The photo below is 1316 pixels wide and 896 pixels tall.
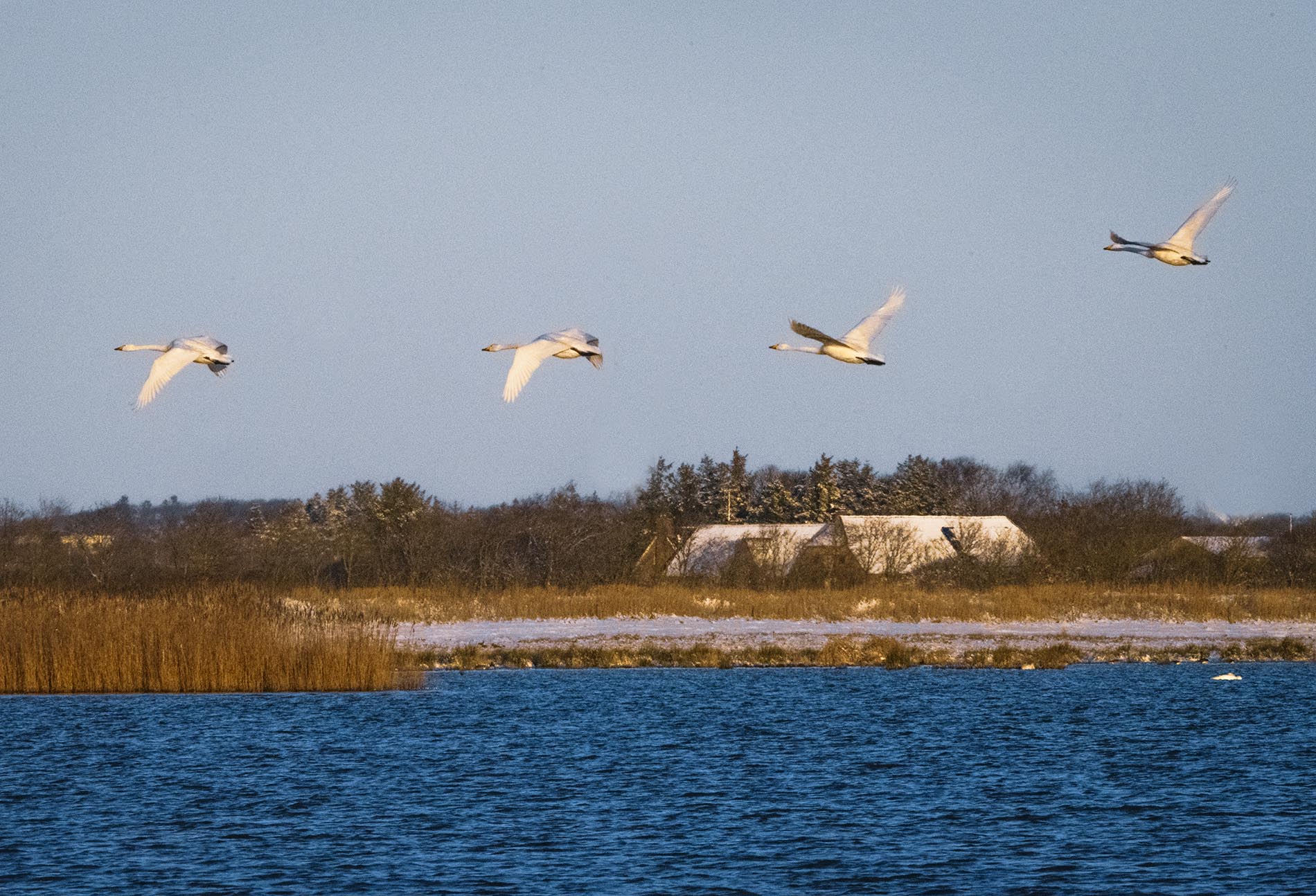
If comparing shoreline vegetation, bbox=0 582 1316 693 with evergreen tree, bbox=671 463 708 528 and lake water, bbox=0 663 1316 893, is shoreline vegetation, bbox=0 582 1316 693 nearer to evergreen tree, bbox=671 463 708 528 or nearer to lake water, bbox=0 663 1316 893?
lake water, bbox=0 663 1316 893

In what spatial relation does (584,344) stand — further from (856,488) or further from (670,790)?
(856,488)

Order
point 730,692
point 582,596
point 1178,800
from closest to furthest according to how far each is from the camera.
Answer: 1. point 1178,800
2. point 730,692
3. point 582,596

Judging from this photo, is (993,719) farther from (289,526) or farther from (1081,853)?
(289,526)

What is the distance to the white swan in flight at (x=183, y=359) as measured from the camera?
17812 mm

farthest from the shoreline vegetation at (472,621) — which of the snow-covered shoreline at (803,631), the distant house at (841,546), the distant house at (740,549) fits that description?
the distant house at (740,549)

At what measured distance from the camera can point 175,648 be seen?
1127 inches

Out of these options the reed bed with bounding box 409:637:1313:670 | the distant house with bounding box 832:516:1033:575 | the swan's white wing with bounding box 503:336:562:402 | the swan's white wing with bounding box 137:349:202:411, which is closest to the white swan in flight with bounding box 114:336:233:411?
the swan's white wing with bounding box 137:349:202:411

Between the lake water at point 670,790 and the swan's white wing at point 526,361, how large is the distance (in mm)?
5170

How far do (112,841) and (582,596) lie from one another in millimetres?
30772

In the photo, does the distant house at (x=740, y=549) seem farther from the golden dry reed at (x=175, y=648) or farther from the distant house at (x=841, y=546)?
the golden dry reed at (x=175, y=648)

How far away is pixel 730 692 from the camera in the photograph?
33.2 m

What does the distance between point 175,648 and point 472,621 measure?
15.5 meters

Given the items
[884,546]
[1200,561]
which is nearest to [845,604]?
[884,546]

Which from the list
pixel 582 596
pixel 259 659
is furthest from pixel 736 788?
pixel 582 596
